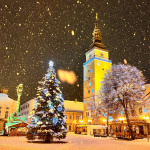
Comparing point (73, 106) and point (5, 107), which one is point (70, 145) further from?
point (5, 107)

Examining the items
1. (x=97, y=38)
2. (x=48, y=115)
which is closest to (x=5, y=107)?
(x=97, y=38)

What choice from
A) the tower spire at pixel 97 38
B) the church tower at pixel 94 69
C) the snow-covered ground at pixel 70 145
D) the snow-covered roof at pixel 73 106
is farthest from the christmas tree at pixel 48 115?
the snow-covered roof at pixel 73 106

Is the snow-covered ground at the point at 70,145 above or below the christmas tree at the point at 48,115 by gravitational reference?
below

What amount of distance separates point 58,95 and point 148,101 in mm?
18133

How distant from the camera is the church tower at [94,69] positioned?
2114 inches

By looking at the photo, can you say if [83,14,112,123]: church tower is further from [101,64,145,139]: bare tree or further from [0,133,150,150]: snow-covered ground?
[0,133,150,150]: snow-covered ground

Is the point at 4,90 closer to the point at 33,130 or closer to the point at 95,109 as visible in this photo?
the point at 95,109

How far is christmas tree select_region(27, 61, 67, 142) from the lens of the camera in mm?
19109

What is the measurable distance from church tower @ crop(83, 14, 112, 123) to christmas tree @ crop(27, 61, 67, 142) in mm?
31766

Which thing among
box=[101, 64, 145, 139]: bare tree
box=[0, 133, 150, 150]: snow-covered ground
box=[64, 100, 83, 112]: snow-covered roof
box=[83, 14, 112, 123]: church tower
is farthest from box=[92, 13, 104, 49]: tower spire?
box=[0, 133, 150, 150]: snow-covered ground

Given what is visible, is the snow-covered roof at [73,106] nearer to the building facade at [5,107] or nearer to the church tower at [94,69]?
the church tower at [94,69]

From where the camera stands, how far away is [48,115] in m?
19.5

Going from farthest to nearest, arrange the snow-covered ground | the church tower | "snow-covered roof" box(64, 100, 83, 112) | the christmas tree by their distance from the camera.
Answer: "snow-covered roof" box(64, 100, 83, 112) → the church tower → the christmas tree → the snow-covered ground

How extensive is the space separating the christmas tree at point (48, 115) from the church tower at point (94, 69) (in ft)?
104
